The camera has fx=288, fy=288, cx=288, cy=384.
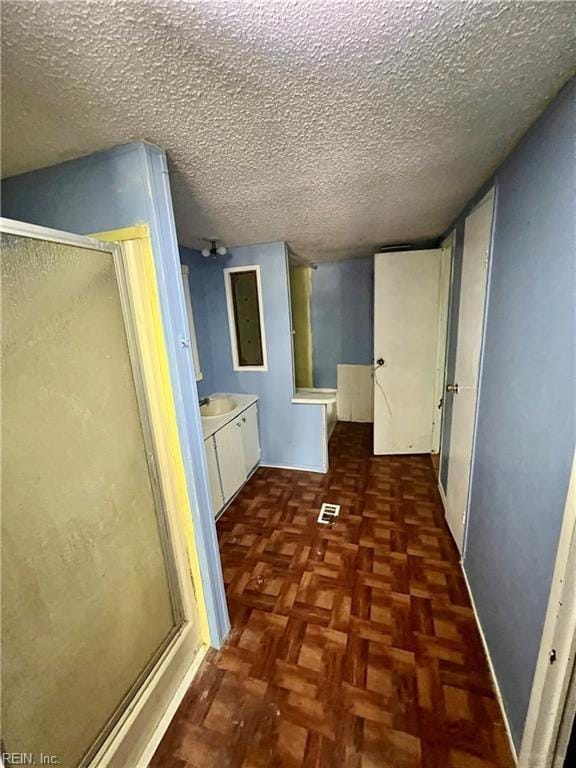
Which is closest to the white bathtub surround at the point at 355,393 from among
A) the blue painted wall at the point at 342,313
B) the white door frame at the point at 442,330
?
the blue painted wall at the point at 342,313

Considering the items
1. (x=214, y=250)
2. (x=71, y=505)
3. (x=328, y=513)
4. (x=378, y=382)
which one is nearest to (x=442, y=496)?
(x=328, y=513)

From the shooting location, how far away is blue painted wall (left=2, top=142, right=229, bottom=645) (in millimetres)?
1010

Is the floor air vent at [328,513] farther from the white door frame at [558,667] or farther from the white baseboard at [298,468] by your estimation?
the white door frame at [558,667]

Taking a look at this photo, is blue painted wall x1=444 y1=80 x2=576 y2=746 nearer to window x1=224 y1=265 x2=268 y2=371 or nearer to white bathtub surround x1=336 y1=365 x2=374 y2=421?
window x1=224 y1=265 x2=268 y2=371

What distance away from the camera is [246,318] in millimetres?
2775

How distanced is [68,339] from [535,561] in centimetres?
159

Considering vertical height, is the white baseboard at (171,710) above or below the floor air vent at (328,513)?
below

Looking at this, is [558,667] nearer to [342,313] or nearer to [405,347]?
[405,347]

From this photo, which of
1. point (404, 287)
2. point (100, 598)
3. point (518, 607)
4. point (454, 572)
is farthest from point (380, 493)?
point (100, 598)

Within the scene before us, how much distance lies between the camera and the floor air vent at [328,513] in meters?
2.14

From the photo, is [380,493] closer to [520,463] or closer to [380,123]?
[520,463]

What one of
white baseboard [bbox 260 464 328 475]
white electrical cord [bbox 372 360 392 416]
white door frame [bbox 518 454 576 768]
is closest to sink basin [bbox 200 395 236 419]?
white baseboard [bbox 260 464 328 475]

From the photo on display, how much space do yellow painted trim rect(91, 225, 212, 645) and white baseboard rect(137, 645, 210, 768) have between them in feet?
1.31

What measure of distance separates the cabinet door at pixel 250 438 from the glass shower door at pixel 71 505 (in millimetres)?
1465
